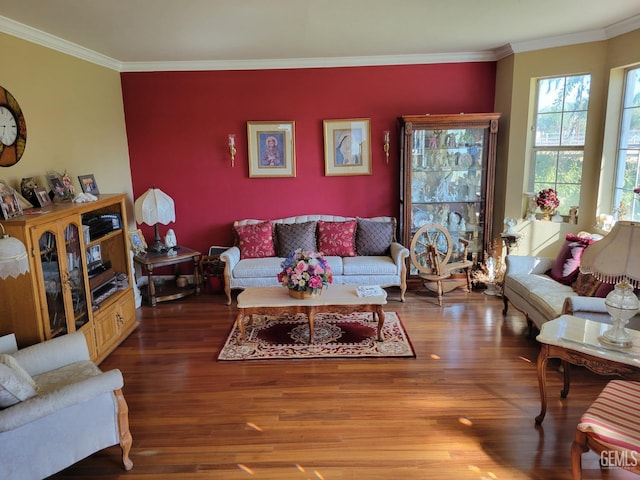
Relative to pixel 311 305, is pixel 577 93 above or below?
above

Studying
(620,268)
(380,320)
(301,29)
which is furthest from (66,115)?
(620,268)

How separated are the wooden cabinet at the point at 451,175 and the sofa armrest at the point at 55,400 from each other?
4061 millimetres

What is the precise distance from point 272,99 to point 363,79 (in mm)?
1207

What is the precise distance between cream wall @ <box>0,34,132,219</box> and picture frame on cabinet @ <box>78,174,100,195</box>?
10 centimetres

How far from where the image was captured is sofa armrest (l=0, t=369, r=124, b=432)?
225 cm

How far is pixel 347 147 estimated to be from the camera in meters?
5.95

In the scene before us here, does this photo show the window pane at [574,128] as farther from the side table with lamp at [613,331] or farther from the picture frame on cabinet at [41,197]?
the picture frame on cabinet at [41,197]

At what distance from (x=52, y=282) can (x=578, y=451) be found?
3.59 m

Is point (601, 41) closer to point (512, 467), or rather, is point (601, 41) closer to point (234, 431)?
point (512, 467)

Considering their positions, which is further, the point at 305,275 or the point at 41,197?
the point at 305,275

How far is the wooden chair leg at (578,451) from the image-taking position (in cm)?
227

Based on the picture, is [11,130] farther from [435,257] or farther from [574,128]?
[574,128]

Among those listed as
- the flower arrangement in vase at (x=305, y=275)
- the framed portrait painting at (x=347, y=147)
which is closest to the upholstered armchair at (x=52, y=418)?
the flower arrangement in vase at (x=305, y=275)

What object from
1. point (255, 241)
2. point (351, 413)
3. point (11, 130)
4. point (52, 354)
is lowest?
point (351, 413)
